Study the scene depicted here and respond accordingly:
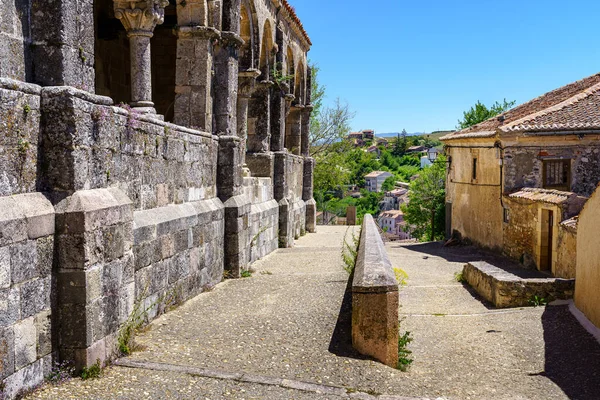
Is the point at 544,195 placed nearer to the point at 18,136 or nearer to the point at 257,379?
the point at 257,379

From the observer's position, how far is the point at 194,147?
828 cm

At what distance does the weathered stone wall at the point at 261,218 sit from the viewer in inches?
462

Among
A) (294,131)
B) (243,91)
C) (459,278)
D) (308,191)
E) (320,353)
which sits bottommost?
(459,278)

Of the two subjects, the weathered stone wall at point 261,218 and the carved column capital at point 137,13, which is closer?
the carved column capital at point 137,13

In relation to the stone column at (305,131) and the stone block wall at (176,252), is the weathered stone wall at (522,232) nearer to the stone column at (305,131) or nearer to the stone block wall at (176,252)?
the stone column at (305,131)

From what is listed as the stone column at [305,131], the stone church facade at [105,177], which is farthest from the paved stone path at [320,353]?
the stone column at [305,131]

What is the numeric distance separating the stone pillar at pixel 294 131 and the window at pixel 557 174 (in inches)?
299

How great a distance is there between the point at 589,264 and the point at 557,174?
9078mm

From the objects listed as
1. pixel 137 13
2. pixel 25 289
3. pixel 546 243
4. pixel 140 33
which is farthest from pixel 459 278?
pixel 25 289

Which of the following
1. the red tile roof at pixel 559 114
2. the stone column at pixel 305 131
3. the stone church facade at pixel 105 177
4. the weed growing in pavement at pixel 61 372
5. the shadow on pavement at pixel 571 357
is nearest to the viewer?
the stone church facade at pixel 105 177

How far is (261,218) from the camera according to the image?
1292cm

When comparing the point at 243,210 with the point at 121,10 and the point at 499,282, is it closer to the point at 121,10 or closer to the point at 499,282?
the point at 121,10

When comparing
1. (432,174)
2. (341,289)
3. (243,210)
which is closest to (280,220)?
(243,210)

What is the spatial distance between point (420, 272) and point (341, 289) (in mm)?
7238
